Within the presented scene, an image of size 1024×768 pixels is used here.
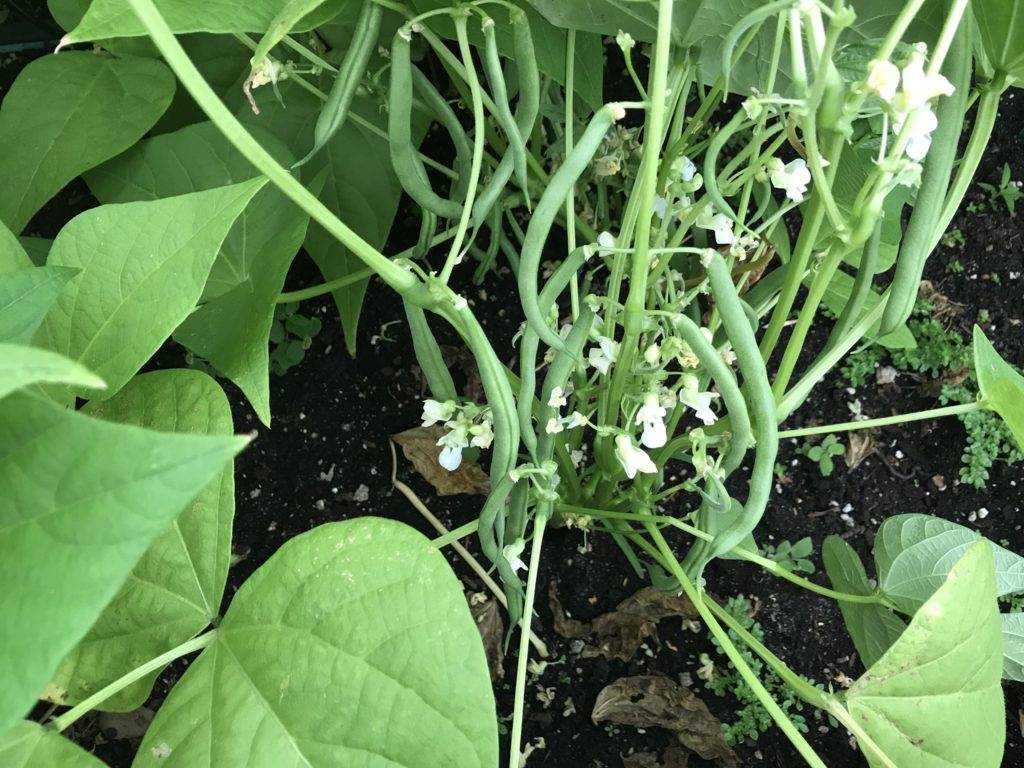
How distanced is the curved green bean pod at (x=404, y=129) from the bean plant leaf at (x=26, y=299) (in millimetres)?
268

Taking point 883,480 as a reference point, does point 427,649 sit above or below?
above

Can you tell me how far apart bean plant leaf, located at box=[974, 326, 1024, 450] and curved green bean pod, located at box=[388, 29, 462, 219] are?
45cm

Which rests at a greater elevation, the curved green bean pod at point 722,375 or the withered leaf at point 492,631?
the curved green bean pod at point 722,375

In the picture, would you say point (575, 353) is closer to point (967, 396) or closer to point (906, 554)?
point (906, 554)

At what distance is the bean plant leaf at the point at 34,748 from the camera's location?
53 centimetres

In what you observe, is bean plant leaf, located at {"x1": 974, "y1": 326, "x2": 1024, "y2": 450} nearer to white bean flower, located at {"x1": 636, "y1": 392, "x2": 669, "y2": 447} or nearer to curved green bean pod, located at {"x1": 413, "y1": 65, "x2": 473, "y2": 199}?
white bean flower, located at {"x1": 636, "y1": 392, "x2": 669, "y2": 447}

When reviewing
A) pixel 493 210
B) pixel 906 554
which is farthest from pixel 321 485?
pixel 906 554

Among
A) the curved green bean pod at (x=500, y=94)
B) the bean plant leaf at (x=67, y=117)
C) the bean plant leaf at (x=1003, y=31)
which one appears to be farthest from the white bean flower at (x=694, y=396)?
the bean plant leaf at (x=67, y=117)

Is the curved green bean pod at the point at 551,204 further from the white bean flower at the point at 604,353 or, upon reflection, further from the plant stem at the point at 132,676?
the plant stem at the point at 132,676

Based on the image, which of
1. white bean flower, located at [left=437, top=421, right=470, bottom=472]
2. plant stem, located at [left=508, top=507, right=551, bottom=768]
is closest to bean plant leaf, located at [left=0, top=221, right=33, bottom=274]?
white bean flower, located at [left=437, top=421, right=470, bottom=472]

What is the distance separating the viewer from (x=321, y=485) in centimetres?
110

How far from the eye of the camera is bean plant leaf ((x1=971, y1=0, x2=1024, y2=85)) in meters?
Answer: 0.59

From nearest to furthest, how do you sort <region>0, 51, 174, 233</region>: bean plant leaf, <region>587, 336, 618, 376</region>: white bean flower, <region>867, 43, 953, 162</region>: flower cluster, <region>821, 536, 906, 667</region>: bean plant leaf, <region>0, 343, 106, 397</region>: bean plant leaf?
<region>0, 343, 106, 397</region>: bean plant leaf < <region>867, 43, 953, 162</region>: flower cluster < <region>587, 336, 618, 376</region>: white bean flower < <region>821, 536, 906, 667</region>: bean plant leaf < <region>0, 51, 174, 233</region>: bean plant leaf

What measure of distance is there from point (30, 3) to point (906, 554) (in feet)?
4.26
